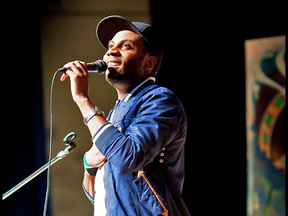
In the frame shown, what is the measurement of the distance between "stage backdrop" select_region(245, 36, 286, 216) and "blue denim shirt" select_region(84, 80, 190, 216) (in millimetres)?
1460

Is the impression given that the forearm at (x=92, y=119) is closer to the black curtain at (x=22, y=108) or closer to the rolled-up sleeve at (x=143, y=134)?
the rolled-up sleeve at (x=143, y=134)

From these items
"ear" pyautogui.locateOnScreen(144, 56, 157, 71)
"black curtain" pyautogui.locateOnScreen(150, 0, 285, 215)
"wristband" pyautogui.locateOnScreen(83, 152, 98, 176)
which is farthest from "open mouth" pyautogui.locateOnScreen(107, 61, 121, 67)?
"black curtain" pyautogui.locateOnScreen(150, 0, 285, 215)

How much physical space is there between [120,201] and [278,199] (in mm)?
1903

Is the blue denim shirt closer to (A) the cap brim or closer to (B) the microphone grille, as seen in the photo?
(B) the microphone grille

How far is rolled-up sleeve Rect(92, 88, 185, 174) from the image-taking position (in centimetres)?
101

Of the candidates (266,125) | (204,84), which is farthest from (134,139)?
(266,125)

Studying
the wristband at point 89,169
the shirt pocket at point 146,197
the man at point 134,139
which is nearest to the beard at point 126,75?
the man at point 134,139

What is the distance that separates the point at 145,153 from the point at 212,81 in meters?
1.57

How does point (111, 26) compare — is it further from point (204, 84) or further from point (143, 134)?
point (204, 84)

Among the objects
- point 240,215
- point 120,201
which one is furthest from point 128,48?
point 240,215

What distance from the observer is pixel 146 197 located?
1095mm

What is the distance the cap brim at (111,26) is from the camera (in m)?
1.42

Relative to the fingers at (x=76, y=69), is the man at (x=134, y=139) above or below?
below

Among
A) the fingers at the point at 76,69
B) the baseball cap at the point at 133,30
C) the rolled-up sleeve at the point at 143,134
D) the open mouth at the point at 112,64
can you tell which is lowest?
the rolled-up sleeve at the point at 143,134
